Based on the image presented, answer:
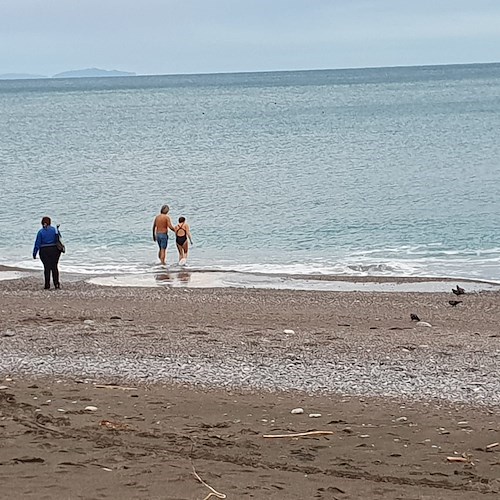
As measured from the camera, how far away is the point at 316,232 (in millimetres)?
29500

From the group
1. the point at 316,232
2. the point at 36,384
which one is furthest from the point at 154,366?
the point at 316,232

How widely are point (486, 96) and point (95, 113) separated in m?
49.5

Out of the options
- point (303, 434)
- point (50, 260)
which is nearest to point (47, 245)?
point (50, 260)

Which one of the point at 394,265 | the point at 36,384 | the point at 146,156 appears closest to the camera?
the point at 36,384

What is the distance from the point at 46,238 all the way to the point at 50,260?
0.69m

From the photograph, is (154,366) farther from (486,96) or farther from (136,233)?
(486,96)

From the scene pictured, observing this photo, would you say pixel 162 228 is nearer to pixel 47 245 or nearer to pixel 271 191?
pixel 47 245

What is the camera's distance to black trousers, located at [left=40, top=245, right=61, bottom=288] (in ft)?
61.3

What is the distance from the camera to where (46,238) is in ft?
60.5

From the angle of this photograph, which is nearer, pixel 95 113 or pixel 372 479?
pixel 372 479

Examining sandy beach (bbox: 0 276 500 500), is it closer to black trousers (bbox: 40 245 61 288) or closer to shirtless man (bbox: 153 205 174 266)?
black trousers (bbox: 40 245 61 288)

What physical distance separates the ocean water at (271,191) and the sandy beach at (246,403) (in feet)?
29.4

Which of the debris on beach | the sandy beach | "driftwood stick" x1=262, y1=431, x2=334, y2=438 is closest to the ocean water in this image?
the debris on beach

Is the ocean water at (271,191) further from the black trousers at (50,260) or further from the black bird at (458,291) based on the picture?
the black trousers at (50,260)
